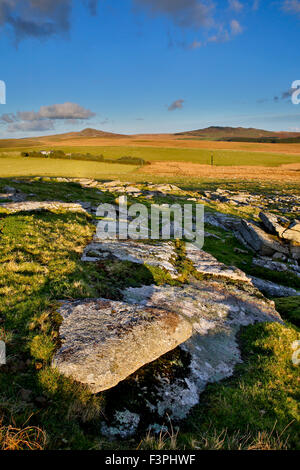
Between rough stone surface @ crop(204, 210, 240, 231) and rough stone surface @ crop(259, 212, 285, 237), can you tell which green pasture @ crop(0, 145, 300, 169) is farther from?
rough stone surface @ crop(259, 212, 285, 237)

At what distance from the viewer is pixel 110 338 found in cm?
677

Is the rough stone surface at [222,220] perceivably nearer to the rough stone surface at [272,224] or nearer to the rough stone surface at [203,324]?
the rough stone surface at [272,224]

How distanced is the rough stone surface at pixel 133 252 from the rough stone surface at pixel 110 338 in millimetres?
4866

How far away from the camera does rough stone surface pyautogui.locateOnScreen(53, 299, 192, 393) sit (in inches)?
233

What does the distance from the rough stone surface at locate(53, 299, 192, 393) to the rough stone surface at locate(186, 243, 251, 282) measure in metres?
6.45

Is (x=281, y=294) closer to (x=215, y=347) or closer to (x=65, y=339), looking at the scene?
(x=215, y=347)

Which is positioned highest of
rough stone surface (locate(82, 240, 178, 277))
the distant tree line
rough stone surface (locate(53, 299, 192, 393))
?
the distant tree line

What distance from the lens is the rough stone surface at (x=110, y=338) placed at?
19.4ft

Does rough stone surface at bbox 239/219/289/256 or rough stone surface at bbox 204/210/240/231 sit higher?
rough stone surface at bbox 204/210/240/231

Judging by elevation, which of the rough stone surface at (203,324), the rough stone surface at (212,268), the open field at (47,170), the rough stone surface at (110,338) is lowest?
the rough stone surface at (203,324)

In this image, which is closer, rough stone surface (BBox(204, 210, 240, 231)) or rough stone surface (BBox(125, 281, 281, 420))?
rough stone surface (BBox(125, 281, 281, 420))

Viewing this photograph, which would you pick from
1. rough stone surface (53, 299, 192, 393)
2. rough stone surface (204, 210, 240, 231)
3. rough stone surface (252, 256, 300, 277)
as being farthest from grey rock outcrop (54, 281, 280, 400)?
rough stone surface (204, 210, 240, 231)

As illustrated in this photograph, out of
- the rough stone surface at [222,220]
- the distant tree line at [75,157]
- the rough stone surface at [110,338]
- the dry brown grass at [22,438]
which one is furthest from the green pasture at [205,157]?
the dry brown grass at [22,438]
